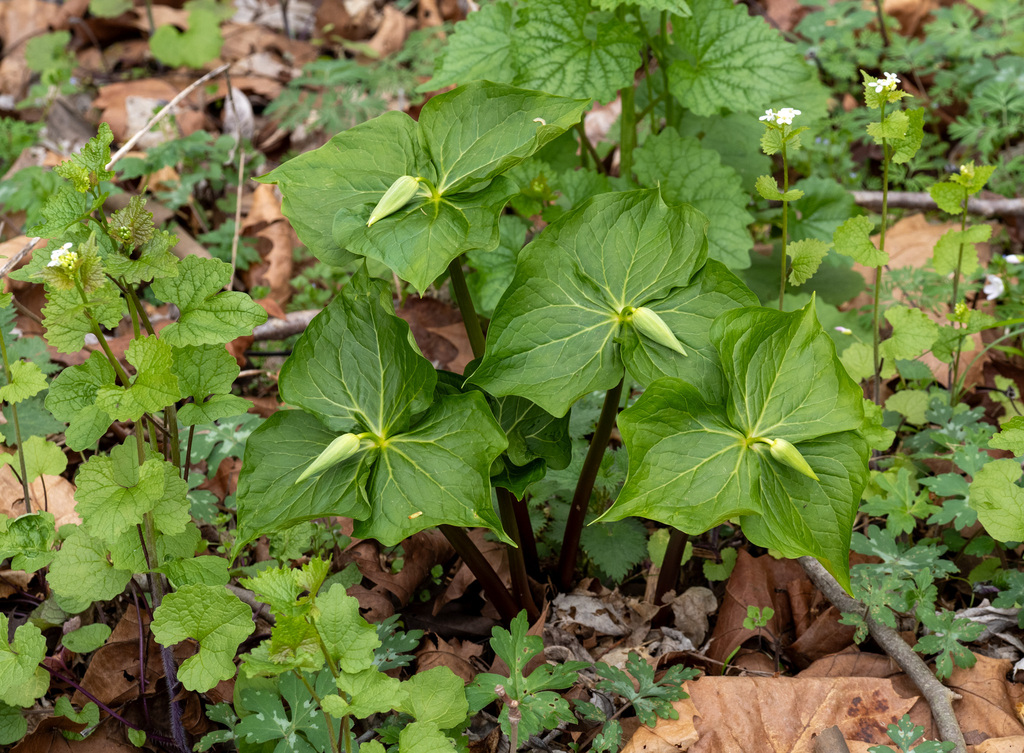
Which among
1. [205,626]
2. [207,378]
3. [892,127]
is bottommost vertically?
[205,626]

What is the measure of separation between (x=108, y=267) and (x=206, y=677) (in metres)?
0.85

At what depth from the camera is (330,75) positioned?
4.07 meters

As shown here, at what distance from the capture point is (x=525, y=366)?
5.07ft

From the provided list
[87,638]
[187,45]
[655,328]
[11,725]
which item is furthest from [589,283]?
[187,45]

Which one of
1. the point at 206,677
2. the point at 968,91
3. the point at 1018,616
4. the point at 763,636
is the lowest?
the point at 763,636

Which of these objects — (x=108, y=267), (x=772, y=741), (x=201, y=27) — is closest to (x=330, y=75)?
(x=201, y=27)

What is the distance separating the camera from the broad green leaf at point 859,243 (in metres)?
1.96

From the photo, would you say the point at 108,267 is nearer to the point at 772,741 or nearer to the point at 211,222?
the point at 772,741

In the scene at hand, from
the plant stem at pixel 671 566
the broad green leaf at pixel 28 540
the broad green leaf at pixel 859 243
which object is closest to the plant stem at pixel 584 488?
the plant stem at pixel 671 566

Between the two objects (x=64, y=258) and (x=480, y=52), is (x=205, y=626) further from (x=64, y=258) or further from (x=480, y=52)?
(x=480, y=52)

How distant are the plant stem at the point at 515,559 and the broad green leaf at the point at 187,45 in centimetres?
371

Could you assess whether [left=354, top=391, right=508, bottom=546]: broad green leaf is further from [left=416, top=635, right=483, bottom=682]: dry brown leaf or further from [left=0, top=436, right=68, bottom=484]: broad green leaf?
[left=0, top=436, right=68, bottom=484]: broad green leaf

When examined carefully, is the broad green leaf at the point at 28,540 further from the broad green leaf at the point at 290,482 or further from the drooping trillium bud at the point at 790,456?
the drooping trillium bud at the point at 790,456

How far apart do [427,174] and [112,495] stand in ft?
3.09
